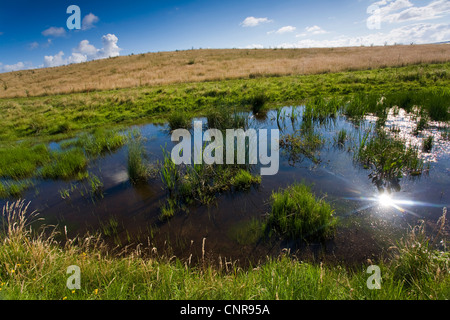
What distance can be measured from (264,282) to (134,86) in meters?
26.5

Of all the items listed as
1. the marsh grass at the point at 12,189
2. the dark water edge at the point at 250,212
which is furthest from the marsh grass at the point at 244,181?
the marsh grass at the point at 12,189

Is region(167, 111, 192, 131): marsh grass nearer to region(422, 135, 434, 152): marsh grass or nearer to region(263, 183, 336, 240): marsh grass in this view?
region(263, 183, 336, 240): marsh grass

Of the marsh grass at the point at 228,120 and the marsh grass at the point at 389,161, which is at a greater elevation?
the marsh grass at the point at 228,120

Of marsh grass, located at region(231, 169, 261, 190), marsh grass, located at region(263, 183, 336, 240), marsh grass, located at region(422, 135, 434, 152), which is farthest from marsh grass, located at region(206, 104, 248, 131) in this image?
marsh grass, located at region(422, 135, 434, 152)

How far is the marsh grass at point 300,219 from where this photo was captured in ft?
12.8

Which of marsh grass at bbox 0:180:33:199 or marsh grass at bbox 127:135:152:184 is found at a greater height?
marsh grass at bbox 127:135:152:184

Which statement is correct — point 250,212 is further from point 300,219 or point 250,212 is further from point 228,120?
point 228,120

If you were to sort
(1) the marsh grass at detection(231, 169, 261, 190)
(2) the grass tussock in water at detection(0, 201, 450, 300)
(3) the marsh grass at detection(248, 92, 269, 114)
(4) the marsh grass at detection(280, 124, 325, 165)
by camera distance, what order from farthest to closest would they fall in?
(3) the marsh grass at detection(248, 92, 269, 114) < (4) the marsh grass at detection(280, 124, 325, 165) < (1) the marsh grass at detection(231, 169, 261, 190) < (2) the grass tussock in water at detection(0, 201, 450, 300)

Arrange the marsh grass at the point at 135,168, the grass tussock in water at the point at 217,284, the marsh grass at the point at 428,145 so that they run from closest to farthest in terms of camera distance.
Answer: the grass tussock in water at the point at 217,284 < the marsh grass at the point at 135,168 < the marsh grass at the point at 428,145

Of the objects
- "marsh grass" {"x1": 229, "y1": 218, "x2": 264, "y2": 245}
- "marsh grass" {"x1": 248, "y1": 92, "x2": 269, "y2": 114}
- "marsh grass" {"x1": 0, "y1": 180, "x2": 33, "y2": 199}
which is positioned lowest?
"marsh grass" {"x1": 229, "y1": 218, "x2": 264, "y2": 245}

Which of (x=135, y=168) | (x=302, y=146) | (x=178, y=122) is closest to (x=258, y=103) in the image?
(x=178, y=122)

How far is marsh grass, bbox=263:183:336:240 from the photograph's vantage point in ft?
12.8

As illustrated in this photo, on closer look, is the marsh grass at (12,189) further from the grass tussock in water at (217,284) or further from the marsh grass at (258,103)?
the marsh grass at (258,103)

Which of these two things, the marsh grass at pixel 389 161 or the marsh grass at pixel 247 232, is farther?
the marsh grass at pixel 389 161
